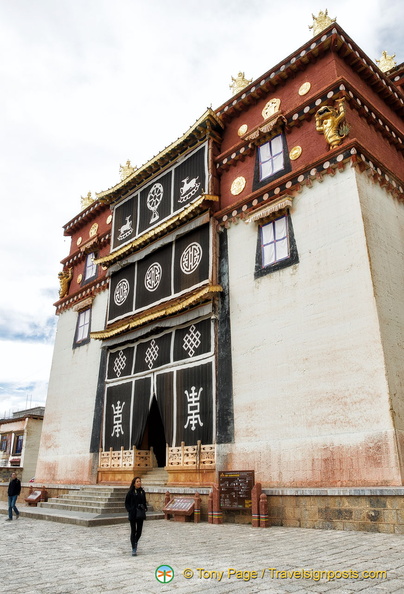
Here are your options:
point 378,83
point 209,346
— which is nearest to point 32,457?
point 209,346

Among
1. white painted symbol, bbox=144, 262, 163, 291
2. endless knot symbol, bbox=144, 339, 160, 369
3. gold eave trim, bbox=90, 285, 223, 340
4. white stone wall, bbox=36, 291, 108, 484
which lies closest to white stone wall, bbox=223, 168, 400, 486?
gold eave trim, bbox=90, 285, 223, 340

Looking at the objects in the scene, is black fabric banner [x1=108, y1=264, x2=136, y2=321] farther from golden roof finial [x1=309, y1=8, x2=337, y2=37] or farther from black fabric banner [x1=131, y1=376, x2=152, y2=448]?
golden roof finial [x1=309, y1=8, x2=337, y2=37]

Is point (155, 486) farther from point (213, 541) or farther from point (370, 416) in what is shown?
point (370, 416)

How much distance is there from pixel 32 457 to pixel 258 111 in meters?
23.9

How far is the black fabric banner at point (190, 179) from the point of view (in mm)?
16672

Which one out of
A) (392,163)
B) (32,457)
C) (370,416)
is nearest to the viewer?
(370,416)

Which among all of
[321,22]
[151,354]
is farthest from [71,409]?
[321,22]

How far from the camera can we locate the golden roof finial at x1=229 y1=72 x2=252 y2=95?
16750 mm

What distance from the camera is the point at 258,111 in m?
15.9

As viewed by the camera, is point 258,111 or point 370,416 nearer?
point 370,416

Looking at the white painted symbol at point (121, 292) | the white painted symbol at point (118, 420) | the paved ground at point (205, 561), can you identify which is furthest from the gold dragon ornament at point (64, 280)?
the paved ground at point (205, 561)

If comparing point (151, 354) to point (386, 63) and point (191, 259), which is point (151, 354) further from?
point (386, 63)

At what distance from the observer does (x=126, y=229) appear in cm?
1980

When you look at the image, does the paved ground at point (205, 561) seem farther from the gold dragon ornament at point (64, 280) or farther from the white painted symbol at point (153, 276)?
the gold dragon ornament at point (64, 280)
